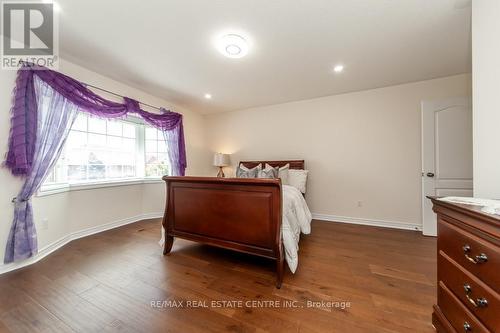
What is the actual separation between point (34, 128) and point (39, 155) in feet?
0.95

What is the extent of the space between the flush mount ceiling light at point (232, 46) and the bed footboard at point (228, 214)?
145cm

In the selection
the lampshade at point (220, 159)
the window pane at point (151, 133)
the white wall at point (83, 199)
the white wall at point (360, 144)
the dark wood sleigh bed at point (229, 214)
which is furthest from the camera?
the lampshade at point (220, 159)

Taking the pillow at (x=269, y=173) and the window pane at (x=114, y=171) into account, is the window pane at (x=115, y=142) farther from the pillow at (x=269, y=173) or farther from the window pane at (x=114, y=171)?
the pillow at (x=269, y=173)

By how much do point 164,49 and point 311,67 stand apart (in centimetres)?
185

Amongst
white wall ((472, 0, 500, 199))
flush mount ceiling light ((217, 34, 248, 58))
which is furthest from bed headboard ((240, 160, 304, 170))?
white wall ((472, 0, 500, 199))

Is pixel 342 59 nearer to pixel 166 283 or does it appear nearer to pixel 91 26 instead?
pixel 91 26

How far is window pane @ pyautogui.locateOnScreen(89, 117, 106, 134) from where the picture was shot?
2.92 meters

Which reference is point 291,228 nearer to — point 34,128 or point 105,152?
point 34,128

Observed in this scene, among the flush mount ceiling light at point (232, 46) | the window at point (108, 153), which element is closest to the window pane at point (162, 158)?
the window at point (108, 153)

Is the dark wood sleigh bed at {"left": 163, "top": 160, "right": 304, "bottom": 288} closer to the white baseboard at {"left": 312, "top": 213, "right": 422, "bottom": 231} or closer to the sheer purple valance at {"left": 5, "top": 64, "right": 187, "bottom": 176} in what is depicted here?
the sheer purple valance at {"left": 5, "top": 64, "right": 187, "bottom": 176}

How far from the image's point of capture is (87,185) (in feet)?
9.12

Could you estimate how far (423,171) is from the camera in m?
2.78

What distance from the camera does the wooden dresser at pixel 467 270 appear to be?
0.76m

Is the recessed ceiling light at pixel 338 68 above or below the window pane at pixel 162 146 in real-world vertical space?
above
